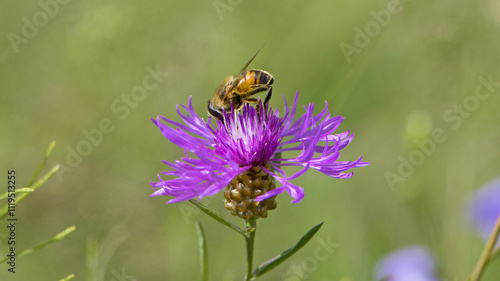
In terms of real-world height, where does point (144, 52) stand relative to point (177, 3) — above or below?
below

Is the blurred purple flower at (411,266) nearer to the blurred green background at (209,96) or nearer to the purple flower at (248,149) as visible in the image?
the blurred green background at (209,96)

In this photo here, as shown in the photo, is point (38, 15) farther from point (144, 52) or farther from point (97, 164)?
point (97, 164)

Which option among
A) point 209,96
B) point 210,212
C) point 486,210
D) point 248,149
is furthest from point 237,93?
point 209,96

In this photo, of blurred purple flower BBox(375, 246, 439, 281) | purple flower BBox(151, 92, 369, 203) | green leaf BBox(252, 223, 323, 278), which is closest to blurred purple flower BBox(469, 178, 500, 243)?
blurred purple flower BBox(375, 246, 439, 281)

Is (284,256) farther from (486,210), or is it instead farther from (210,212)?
(486,210)

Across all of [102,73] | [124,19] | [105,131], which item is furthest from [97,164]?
[124,19]

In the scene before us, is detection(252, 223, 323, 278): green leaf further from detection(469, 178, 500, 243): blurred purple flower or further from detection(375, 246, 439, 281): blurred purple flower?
detection(469, 178, 500, 243): blurred purple flower
